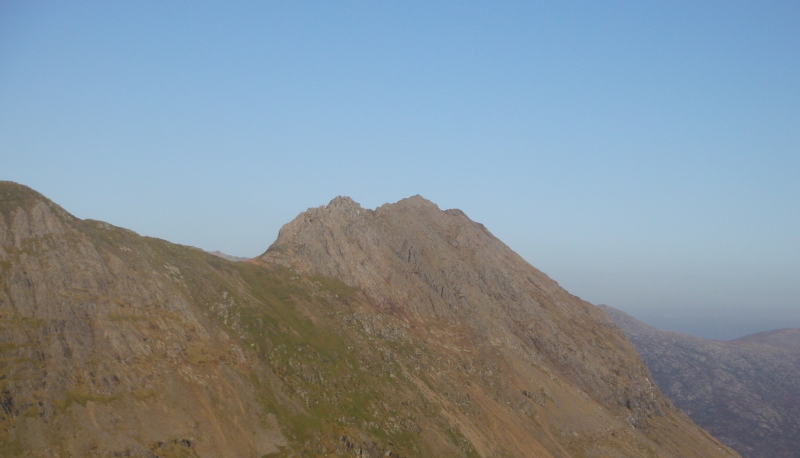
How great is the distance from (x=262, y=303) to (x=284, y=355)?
13418 millimetres

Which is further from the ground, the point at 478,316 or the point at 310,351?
the point at 478,316

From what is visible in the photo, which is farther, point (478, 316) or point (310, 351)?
point (478, 316)

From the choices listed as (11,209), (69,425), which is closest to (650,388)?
(69,425)

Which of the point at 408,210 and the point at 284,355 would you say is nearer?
the point at 284,355

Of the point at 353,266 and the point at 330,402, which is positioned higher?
the point at 353,266

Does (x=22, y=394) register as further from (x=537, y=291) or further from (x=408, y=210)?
(x=537, y=291)

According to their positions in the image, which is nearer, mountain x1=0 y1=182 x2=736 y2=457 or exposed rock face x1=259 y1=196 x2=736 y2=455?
mountain x1=0 y1=182 x2=736 y2=457

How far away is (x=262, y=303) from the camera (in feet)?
343

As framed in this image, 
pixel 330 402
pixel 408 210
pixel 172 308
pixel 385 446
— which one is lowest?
pixel 385 446

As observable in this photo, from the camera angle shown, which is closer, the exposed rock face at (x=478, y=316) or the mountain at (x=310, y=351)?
the mountain at (x=310, y=351)

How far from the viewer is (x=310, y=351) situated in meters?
98.9

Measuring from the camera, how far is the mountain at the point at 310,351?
7150cm

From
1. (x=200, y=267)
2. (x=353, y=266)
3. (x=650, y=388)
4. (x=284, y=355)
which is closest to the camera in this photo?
(x=284, y=355)

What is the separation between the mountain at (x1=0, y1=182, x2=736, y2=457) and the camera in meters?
71.5
